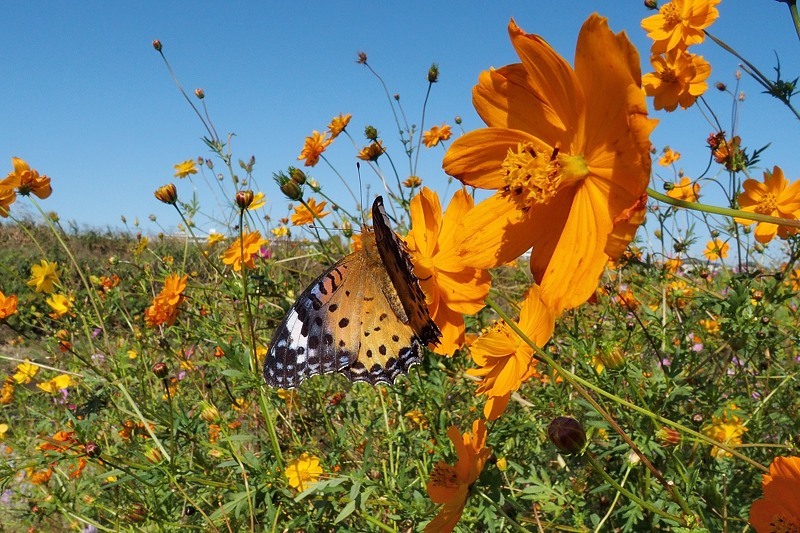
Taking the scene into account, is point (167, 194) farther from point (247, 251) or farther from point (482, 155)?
point (482, 155)

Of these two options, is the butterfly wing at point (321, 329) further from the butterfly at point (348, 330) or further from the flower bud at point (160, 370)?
the flower bud at point (160, 370)

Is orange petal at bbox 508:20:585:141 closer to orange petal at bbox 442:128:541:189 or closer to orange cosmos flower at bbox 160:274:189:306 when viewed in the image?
orange petal at bbox 442:128:541:189

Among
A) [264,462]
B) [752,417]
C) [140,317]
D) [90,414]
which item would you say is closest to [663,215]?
[752,417]

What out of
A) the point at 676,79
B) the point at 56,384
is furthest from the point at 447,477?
the point at 56,384

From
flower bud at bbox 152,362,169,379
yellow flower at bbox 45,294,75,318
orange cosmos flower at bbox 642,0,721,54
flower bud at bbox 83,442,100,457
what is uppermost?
orange cosmos flower at bbox 642,0,721,54

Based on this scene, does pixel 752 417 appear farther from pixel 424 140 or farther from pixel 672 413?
pixel 424 140

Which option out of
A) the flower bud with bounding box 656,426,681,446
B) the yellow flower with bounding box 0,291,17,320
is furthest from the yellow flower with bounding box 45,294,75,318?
the flower bud with bounding box 656,426,681,446
